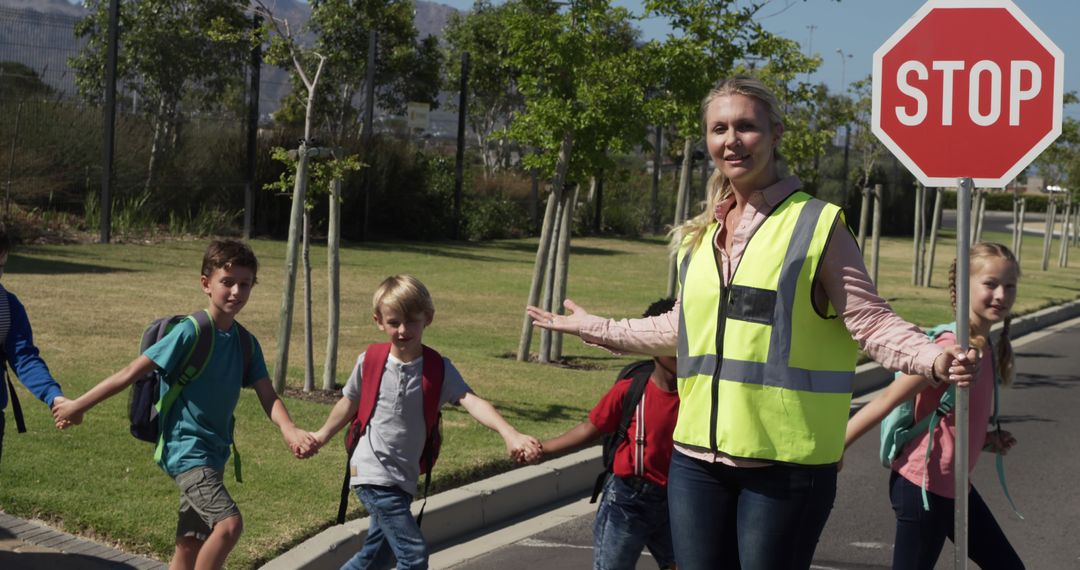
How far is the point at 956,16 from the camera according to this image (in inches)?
175

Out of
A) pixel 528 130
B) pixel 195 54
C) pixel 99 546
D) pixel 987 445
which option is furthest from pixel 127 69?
pixel 987 445

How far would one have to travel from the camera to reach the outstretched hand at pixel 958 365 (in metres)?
3.16

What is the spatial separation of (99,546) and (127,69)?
18547 millimetres

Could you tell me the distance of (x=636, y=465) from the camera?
4.73 meters

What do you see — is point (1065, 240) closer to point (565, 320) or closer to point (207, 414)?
point (207, 414)

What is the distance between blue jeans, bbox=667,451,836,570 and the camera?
3.34 meters

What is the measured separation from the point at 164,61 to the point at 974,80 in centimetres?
2125

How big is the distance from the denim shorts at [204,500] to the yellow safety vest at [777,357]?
6.67ft

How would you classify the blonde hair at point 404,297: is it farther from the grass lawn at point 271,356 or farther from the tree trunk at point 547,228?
the tree trunk at point 547,228

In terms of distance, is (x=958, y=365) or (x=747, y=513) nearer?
(x=958, y=365)

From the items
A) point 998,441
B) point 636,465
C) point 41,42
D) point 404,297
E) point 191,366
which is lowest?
point 636,465

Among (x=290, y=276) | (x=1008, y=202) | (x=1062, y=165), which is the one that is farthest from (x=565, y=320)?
(x=1008, y=202)

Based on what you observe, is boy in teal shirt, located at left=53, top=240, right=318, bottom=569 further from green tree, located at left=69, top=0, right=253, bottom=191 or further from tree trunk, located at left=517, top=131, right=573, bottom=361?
green tree, located at left=69, top=0, right=253, bottom=191

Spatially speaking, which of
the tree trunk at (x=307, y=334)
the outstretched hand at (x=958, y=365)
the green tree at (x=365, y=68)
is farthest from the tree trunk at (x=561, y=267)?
the green tree at (x=365, y=68)
